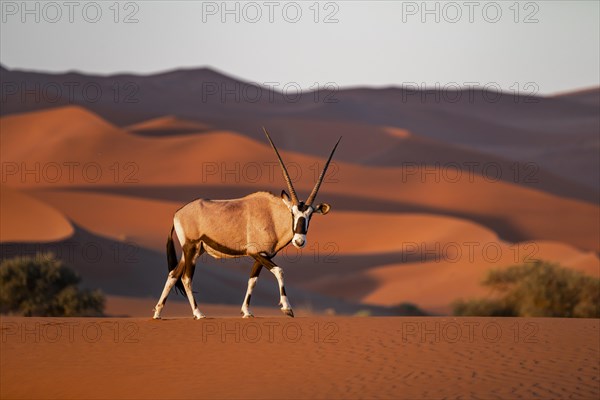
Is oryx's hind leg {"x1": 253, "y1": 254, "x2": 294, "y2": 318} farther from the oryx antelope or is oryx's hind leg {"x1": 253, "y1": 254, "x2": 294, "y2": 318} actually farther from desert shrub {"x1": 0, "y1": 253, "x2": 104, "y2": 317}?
desert shrub {"x1": 0, "y1": 253, "x2": 104, "y2": 317}

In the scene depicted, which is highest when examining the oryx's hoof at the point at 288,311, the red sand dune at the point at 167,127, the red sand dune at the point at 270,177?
the oryx's hoof at the point at 288,311

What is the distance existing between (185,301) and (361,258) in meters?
14.1

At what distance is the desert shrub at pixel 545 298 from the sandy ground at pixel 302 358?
38.6 ft

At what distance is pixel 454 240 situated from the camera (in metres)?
45.9

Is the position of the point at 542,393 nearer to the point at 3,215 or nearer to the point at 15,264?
the point at 15,264

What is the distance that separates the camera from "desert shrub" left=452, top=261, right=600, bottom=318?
27.7 meters

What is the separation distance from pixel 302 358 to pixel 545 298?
1620 centimetres

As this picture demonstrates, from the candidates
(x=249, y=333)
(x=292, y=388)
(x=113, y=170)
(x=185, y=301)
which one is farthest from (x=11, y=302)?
(x=113, y=170)

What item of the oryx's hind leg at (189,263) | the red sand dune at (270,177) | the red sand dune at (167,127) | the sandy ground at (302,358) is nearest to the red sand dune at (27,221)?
the red sand dune at (270,177)

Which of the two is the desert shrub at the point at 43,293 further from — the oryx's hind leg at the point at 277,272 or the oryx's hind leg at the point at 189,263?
the oryx's hind leg at the point at 277,272

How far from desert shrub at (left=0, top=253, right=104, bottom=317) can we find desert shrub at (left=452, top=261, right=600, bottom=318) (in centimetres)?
974

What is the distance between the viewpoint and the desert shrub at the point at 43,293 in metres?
26.1

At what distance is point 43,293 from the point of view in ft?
88.3

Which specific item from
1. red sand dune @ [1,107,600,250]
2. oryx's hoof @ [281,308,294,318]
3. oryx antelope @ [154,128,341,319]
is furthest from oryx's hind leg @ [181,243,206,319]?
red sand dune @ [1,107,600,250]
